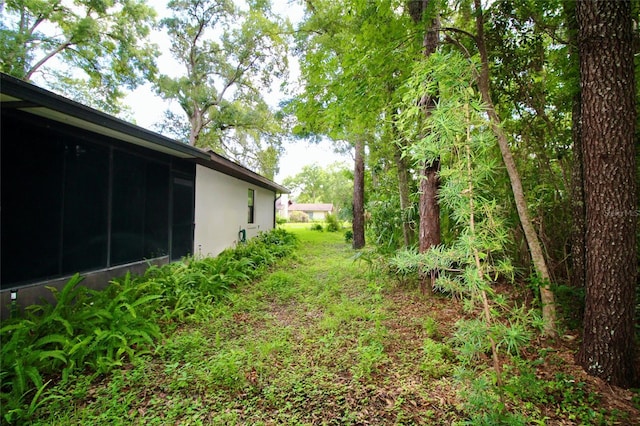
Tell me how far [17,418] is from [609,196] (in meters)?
4.55

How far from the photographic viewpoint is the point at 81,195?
13.5 feet

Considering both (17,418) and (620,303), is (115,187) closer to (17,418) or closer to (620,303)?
(17,418)

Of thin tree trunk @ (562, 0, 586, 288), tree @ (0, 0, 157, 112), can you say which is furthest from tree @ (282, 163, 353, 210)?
thin tree trunk @ (562, 0, 586, 288)

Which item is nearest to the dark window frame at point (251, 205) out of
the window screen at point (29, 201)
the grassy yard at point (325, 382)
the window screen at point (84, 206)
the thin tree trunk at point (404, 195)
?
the window screen at point (84, 206)

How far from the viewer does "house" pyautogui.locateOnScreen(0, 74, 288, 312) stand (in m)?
3.25

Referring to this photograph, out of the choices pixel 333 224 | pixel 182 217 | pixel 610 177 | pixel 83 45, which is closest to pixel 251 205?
pixel 182 217

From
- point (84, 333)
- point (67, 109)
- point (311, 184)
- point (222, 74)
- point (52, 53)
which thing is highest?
point (222, 74)

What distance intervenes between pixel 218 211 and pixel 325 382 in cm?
670

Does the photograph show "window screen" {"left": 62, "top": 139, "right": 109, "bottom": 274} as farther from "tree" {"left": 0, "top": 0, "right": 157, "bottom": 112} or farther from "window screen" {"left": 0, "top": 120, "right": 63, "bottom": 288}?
"tree" {"left": 0, "top": 0, "right": 157, "bottom": 112}

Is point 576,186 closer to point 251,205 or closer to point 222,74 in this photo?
point 251,205

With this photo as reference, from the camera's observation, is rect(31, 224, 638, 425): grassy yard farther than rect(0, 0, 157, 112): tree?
No

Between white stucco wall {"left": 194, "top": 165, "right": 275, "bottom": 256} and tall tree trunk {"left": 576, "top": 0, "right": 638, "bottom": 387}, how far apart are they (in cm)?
707

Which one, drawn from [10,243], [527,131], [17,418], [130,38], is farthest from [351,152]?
[17,418]

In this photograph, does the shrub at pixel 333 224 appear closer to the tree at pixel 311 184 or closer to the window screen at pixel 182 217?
the window screen at pixel 182 217
